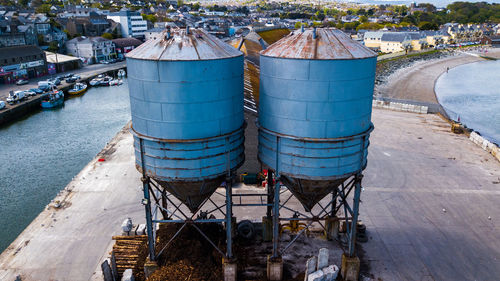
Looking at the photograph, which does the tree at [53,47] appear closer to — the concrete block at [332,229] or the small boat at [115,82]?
the small boat at [115,82]

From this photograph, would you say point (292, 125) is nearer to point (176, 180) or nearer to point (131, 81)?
point (176, 180)

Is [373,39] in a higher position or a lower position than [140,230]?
higher

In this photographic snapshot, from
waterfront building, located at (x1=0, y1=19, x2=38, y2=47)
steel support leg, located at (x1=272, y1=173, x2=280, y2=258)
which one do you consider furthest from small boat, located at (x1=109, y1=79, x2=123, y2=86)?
steel support leg, located at (x1=272, y1=173, x2=280, y2=258)

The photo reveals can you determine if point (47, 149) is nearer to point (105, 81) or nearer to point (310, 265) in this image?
point (105, 81)

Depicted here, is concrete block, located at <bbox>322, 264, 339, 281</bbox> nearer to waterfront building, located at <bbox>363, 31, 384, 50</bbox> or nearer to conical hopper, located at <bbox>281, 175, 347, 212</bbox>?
conical hopper, located at <bbox>281, 175, 347, 212</bbox>

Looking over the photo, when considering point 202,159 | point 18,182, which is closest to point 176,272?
point 202,159

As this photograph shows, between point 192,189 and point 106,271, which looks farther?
point 106,271

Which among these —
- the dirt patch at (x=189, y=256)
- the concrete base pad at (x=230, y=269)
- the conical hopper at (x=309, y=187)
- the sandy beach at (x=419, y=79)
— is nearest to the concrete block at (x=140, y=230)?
the dirt patch at (x=189, y=256)

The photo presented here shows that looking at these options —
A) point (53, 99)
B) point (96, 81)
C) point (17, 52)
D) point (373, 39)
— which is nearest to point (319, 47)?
point (53, 99)
